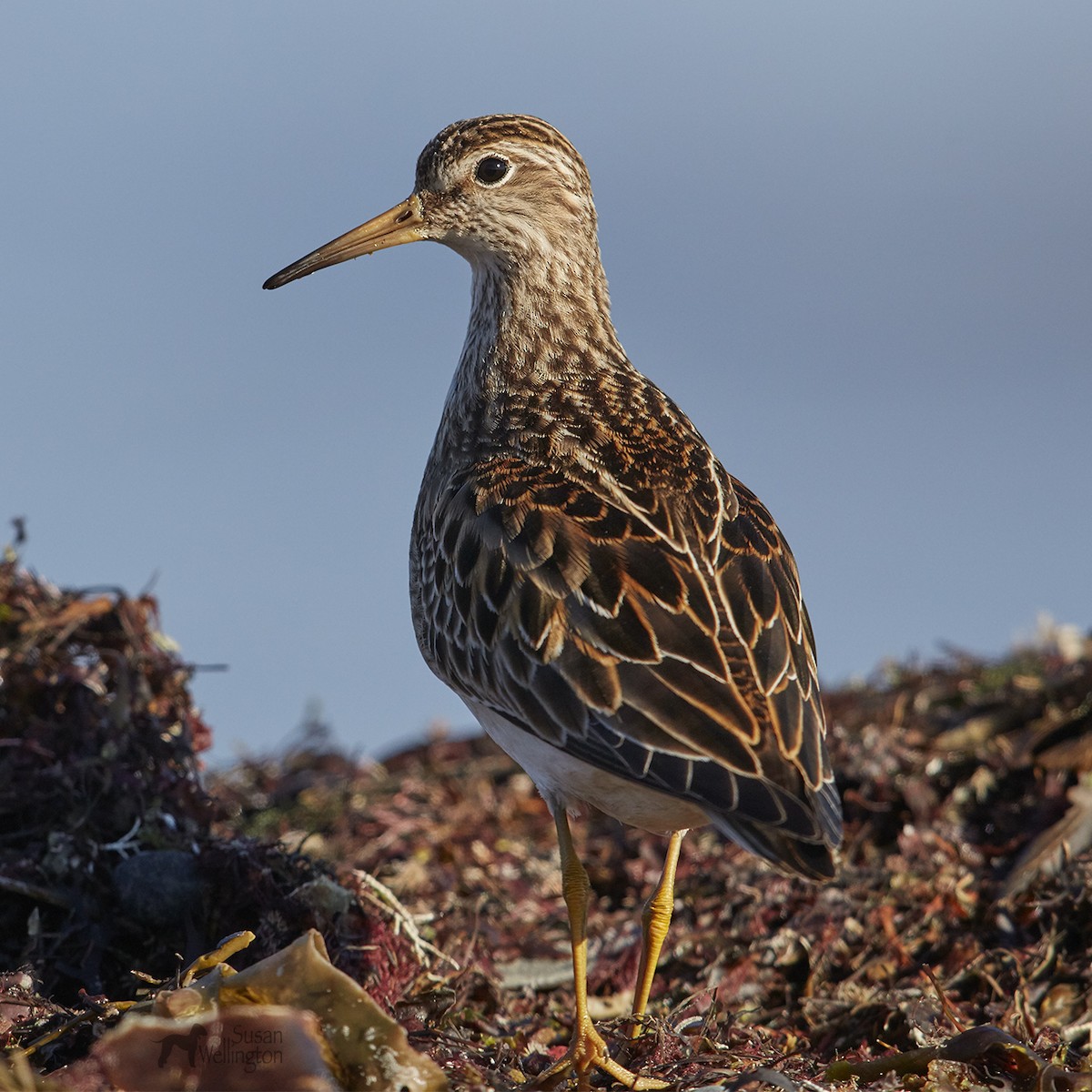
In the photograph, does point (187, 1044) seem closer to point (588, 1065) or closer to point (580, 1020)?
point (588, 1065)

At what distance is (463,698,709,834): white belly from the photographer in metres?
4.60

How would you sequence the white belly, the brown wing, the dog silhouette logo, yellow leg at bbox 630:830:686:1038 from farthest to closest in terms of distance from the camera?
yellow leg at bbox 630:830:686:1038 → the white belly → the brown wing → the dog silhouette logo

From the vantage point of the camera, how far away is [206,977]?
3.80 m

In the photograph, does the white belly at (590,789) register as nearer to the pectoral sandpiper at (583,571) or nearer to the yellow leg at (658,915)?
the pectoral sandpiper at (583,571)

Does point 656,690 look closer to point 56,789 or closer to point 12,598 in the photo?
point 56,789

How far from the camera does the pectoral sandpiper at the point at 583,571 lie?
14.4 feet

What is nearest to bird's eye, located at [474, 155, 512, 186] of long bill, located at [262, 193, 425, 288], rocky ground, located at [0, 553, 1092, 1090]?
long bill, located at [262, 193, 425, 288]

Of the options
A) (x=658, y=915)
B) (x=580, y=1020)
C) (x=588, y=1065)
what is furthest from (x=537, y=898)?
(x=588, y=1065)

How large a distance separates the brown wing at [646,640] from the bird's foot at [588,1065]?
727 millimetres

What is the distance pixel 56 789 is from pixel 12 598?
1135 millimetres

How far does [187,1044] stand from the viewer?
10.6 ft

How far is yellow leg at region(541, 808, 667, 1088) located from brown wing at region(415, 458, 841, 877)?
57cm

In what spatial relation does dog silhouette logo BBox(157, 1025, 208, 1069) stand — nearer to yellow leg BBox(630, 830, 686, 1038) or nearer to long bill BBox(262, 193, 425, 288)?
yellow leg BBox(630, 830, 686, 1038)

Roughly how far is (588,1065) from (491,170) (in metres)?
3.70
